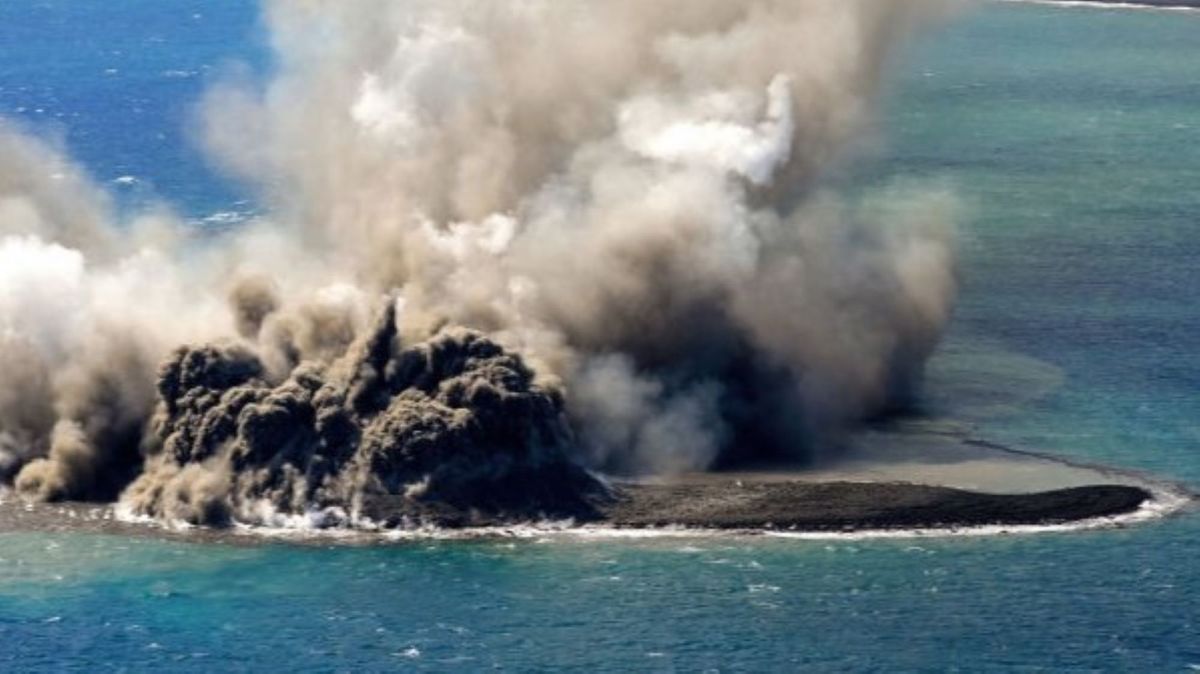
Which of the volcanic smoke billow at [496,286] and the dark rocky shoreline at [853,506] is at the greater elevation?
the volcanic smoke billow at [496,286]

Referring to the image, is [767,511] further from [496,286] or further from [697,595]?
[496,286]

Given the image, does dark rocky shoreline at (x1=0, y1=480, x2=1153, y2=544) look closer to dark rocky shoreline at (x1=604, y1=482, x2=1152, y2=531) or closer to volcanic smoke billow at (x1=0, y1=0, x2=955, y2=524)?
dark rocky shoreline at (x1=604, y1=482, x2=1152, y2=531)

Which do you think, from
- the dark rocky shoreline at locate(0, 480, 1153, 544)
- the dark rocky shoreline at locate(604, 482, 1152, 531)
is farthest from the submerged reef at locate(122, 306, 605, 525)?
the dark rocky shoreline at locate(604, 482, 1152, 531)

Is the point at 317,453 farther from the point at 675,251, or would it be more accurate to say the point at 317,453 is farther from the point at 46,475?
the point at 675,251

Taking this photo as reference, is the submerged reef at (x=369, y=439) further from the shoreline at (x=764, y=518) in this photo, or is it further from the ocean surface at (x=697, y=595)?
the ocean surface at (x=697, y=595)

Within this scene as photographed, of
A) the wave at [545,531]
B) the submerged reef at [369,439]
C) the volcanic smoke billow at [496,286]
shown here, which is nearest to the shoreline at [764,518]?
the wave at [545,531]

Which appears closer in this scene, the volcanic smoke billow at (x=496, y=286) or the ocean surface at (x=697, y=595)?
the ocean surface at (x=697, y=595)
